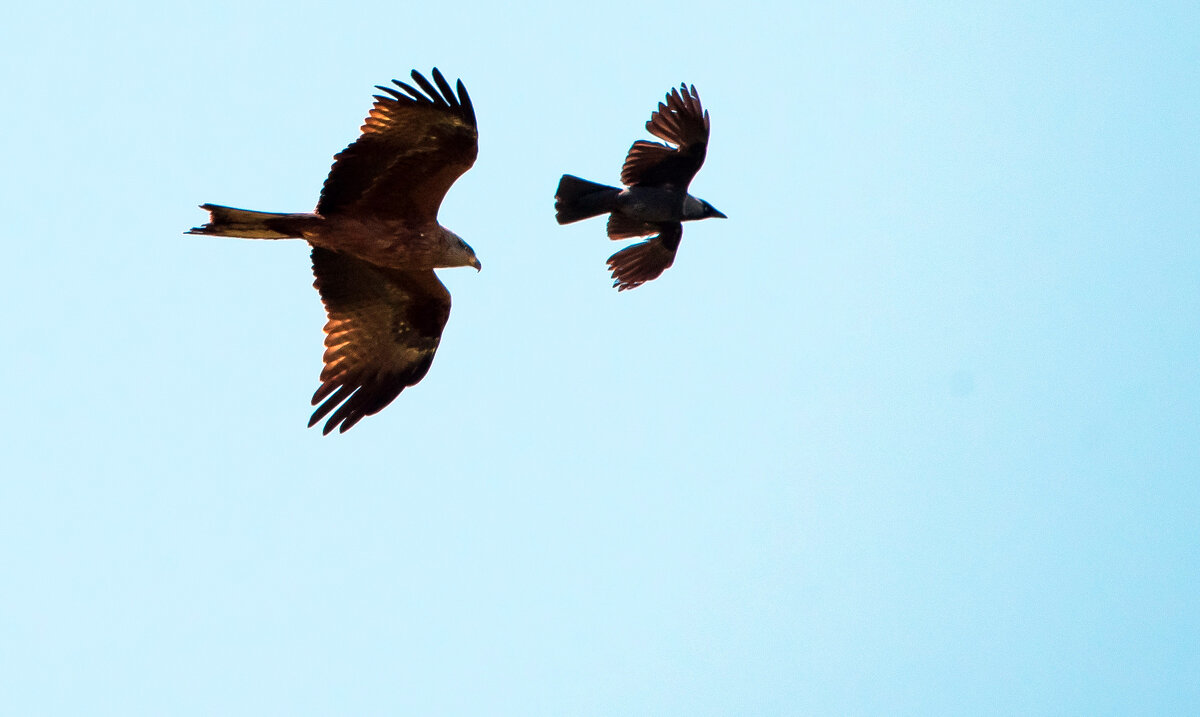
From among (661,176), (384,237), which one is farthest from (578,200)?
(384,237)

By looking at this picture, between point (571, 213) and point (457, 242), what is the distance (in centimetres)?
266

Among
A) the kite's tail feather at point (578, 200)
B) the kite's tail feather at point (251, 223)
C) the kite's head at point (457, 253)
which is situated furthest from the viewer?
the kite's tail feather at point (578, 200)

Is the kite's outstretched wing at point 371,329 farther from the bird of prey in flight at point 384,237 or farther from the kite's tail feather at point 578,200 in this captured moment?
the kite's tail feather at point 578,200

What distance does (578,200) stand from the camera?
1221 cm

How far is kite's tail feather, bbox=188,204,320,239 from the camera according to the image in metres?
8.48

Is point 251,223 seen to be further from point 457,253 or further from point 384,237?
point 457,253

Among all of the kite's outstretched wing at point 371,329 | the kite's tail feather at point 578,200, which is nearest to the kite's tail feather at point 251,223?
the kite's outstretched wing at point 371,329

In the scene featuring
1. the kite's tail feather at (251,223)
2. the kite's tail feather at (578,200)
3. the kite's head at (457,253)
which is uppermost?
the kite's tail feather at (578,200)

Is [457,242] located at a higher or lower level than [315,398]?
higher

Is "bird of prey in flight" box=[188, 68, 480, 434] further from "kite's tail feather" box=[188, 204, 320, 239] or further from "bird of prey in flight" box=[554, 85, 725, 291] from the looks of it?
"bird of prey in flight" box=[554, 85, 725, 291]

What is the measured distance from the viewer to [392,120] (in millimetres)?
8828

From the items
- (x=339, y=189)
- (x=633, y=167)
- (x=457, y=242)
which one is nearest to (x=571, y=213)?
(x=633, y=167)

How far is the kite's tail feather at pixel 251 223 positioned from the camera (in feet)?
27.8

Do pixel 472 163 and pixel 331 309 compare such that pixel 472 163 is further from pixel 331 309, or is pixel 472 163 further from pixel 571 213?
pixel 571 213
